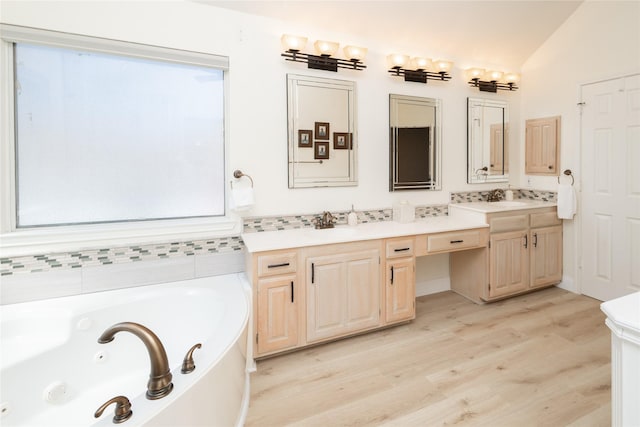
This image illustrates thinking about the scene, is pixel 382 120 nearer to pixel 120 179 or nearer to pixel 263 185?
pixel 263 185

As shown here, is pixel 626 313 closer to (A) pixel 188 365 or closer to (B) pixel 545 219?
(A) pixel 188 365

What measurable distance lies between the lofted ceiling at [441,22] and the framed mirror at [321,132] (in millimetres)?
507

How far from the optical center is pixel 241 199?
2555 millimetres

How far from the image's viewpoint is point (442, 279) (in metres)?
3.67

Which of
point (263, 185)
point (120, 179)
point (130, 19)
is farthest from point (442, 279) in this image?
point (130, 19)

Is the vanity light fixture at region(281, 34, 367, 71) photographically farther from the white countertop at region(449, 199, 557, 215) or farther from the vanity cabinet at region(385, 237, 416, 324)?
the white countertop at region(449, 199, 557, 215)

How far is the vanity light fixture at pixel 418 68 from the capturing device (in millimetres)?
3137

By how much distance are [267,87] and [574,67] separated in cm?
324

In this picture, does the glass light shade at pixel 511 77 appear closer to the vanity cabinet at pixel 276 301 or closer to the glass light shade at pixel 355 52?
the glass light shade at pixel 355 52

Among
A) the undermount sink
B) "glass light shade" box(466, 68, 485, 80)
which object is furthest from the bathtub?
"glass light shade" box(466, 68, 485, 80)

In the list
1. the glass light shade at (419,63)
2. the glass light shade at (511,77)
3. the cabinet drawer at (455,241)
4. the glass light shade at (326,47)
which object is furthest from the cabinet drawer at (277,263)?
the glass light shade at (511,77)

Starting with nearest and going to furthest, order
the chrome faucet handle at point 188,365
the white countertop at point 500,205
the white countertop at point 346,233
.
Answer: the chrome faucet handle at point 188,365 → the white countertop at point 346,233 → the white countertop at point 500,205

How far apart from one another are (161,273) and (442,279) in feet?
9.37

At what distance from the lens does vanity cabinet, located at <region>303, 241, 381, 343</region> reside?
2.44 m
